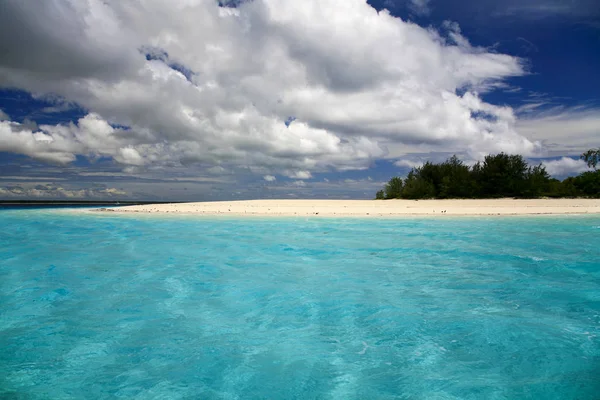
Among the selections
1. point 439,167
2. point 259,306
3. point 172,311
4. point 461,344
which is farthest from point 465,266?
point 439,167

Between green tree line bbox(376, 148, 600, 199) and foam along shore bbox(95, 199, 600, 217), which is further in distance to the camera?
green tree line bbox(376, 148, 600, 199)

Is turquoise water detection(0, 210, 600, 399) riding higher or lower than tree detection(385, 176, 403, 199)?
lower

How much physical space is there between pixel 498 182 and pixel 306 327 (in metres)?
48.3

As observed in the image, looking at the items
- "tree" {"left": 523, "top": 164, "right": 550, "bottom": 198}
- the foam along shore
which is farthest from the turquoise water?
"tree" {"left": 523, "top": 164, "right": 550, "bottom": 198}

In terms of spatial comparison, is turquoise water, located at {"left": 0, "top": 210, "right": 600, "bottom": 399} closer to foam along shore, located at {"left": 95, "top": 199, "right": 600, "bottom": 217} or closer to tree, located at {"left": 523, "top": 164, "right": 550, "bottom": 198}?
foam along shore, located at {"left": 95, "top": 199, "right": 600, "bottom": 217}

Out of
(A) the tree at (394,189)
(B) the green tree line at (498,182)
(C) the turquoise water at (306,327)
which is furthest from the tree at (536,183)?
(C) the turquoise water at (306,327)

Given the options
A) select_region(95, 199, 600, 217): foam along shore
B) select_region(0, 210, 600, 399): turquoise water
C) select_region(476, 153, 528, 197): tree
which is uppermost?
select_region(476, 153, 528, 197): tree

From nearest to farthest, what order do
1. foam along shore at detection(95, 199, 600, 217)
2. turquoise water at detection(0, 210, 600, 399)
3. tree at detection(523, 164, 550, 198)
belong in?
1. turquoise water at detection(0, 210, 600, 399)
2. foam along shore at detection(95, 199, 600, 217)
3. tree at detection(523, 164, 550, 198)

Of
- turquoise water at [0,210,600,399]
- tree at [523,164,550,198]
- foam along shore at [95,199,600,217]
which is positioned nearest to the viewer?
turquoise water at [0,210,600,399]

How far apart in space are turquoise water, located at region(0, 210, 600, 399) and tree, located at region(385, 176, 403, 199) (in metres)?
42.1

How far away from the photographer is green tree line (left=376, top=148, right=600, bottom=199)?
44531 mm

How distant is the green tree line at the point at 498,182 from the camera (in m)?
44.5

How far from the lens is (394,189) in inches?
2140

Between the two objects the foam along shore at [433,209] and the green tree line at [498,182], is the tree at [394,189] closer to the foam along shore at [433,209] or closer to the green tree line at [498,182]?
the green tree line at [498,182]
